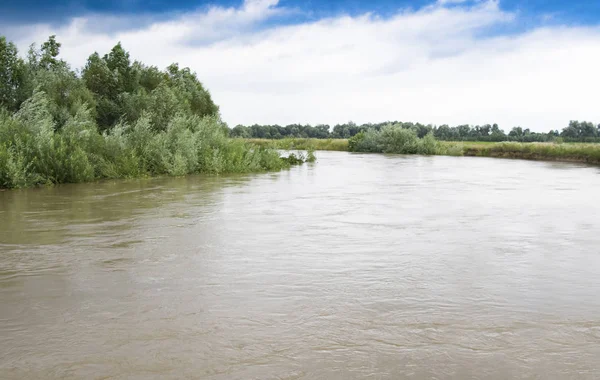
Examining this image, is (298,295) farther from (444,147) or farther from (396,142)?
(396,142)

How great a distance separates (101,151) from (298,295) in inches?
765

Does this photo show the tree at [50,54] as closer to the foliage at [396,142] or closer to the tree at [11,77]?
the tree at [11,77]

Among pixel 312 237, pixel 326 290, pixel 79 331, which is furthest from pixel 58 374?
pixel 312 237

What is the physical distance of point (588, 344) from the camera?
501 cm

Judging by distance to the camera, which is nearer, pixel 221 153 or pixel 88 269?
pixel 88 269

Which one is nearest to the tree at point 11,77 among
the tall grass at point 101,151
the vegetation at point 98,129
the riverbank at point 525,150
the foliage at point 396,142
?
the vegetation at point 98,129

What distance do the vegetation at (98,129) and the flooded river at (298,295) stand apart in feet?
22.9

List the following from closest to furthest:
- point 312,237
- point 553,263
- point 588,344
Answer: point 588,344 < point 553,263 < point 312,237

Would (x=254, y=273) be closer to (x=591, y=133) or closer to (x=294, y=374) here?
(x=294, y=374)

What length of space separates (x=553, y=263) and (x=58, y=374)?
705cm

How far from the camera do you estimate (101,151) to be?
2370cm

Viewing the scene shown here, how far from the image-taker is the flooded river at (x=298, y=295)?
4.61 m

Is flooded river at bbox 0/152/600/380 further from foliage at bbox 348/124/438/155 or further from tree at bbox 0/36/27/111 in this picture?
foliage at bbox 348/124/438/155

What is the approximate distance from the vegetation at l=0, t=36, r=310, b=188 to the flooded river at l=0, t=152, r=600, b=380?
699 cm
